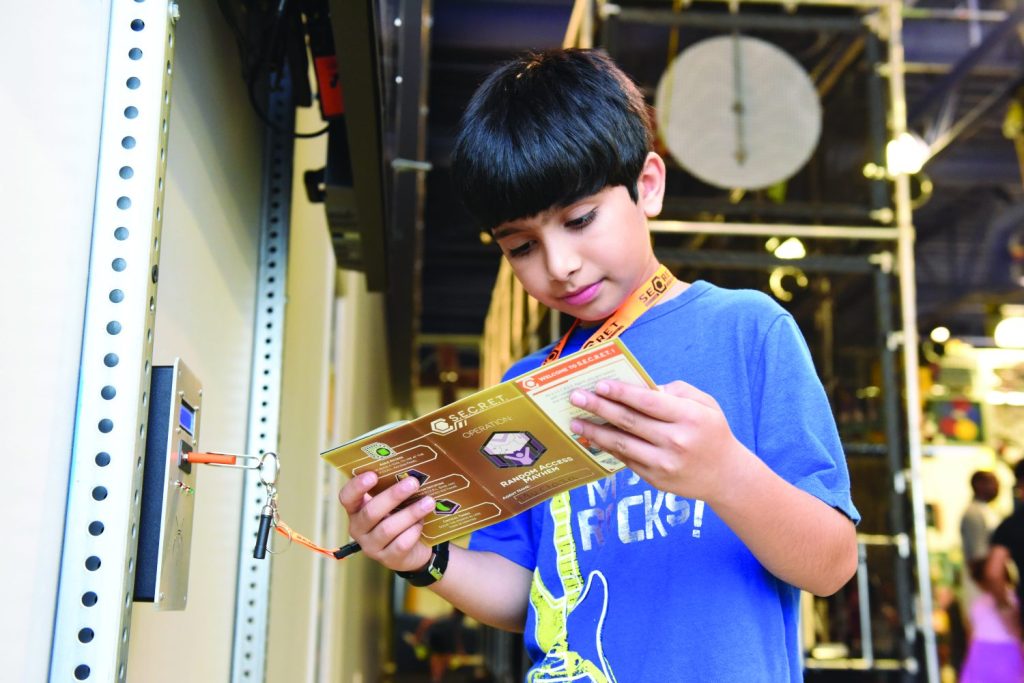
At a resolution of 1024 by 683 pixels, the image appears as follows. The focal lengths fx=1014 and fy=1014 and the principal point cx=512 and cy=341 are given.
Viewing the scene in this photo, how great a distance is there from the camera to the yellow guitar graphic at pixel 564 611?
109 cm

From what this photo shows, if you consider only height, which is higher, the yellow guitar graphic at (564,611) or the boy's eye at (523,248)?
the boy's eye at (523,248)

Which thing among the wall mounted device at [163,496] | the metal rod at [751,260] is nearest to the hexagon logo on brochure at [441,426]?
the wall mounted device at [163,496]

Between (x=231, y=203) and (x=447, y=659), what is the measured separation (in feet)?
30.6

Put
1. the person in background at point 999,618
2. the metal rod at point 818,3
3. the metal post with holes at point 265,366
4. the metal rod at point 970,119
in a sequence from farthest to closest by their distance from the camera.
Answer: the metal rod at point 970,119 → the person in background at point 999,618 → the metal rod at point 818,3 → the metal post with holes at point 265,366

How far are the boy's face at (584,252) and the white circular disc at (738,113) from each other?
3.05 metres

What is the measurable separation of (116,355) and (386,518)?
1.28 feet

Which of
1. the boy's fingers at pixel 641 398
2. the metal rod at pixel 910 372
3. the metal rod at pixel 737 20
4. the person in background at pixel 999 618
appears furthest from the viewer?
the person in background at pixel 999 618

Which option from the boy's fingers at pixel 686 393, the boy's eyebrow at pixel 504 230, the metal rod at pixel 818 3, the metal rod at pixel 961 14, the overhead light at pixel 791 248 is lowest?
the boy's fingers at pixel 686 393

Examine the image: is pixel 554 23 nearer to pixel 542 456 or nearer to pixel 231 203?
pixel 231 203

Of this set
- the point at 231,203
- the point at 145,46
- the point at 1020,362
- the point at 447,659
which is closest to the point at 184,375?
the point at 145,46

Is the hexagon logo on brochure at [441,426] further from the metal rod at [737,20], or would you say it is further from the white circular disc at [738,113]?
the metal rod at [737,20]

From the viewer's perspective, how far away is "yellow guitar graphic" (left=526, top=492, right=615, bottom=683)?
3.57 feet

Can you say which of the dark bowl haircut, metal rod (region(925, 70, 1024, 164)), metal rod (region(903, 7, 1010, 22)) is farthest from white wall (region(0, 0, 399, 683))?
metal rod (region(925, 70, 1024, 164))

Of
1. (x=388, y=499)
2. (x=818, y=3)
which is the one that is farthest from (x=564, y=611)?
(x=818, y=3)
